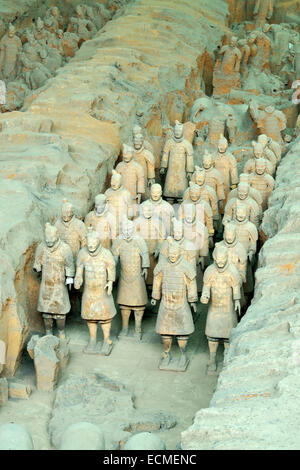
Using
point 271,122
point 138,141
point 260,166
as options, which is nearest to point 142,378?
point 260,166

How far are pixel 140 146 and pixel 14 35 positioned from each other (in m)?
5.97

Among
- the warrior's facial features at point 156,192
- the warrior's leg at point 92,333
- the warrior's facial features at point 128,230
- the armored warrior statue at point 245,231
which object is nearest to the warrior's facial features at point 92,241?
the warrior's facial features at point 128,230

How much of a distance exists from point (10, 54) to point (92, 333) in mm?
8534

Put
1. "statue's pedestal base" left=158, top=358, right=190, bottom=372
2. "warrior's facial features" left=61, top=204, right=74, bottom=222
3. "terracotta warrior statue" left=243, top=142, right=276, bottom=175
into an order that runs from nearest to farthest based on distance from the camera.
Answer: "statue's pedestal base" left=158, top=358, right=190, bottom=372 → "warrior's facial features" left=61, top=204, right=74, bottom=222 → "terracotta warrior statue" left=243, top=142, right=276, bottom=175

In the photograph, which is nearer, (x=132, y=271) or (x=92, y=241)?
(x=92, y=241)

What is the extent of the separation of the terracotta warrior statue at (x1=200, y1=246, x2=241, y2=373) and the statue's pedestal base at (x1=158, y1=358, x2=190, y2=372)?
28cm

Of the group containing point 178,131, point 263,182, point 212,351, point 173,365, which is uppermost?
point 178,131

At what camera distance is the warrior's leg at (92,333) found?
9.99 m

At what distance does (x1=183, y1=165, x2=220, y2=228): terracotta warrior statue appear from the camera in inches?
449

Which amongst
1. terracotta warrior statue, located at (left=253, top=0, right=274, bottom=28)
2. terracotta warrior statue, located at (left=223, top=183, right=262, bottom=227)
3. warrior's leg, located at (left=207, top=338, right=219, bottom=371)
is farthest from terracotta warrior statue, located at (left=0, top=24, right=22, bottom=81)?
warrior's leg, located at (left=207, top=338, right=219, bottom=371)

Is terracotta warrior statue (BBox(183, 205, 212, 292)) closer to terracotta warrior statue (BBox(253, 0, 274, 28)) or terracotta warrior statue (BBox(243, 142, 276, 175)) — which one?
terracotta warrior statue (BBox(243, 142, 276, 175))

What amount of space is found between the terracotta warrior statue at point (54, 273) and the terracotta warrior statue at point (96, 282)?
16 centimetres

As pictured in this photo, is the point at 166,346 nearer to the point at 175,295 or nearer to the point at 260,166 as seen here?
the point at 175,295

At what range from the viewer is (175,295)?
957cm
